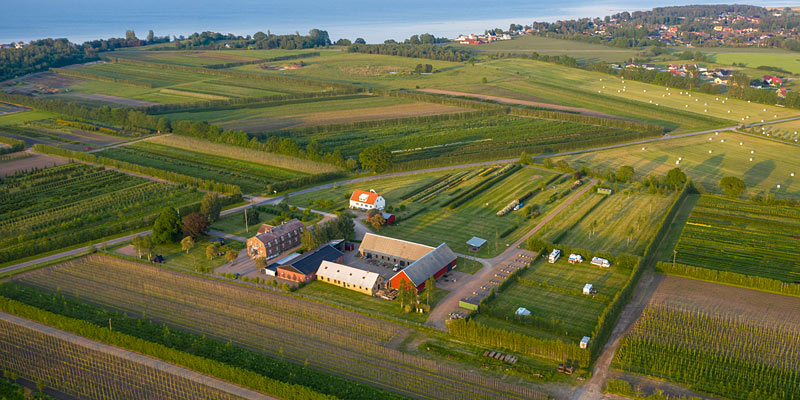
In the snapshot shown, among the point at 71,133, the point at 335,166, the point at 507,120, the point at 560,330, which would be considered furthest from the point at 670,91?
the point at 71,133

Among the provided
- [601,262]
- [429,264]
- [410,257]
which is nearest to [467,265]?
[429,264]

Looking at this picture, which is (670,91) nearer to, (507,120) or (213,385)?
(507,120)

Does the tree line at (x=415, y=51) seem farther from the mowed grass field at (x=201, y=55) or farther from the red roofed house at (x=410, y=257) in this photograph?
the red roofed house at (x=410, y=257)

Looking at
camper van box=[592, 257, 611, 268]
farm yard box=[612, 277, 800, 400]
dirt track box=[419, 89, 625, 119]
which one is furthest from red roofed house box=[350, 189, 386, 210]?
dirt track box=[419, 89, 625, 119]

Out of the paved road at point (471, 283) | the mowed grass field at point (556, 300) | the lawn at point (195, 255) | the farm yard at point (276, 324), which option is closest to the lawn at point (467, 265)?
the paved road at point (471, 283)

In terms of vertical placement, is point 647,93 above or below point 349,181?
above

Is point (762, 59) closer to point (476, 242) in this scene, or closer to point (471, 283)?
point (476, 242)

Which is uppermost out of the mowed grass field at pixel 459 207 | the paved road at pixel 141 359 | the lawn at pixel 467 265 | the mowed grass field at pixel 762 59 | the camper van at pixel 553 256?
the mowed grass field at pixel 762 59
